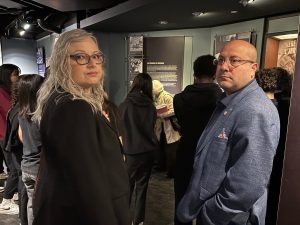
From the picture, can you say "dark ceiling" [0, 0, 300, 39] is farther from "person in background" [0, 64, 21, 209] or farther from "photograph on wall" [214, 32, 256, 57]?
"person in background" [0, 64, 21, 209]

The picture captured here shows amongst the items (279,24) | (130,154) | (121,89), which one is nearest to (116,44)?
(121,89)

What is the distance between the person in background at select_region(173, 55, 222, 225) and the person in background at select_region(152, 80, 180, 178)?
1.77 m

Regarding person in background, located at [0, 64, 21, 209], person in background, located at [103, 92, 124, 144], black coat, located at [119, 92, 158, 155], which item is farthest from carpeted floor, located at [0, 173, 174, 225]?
person in background, located at [103, 92, 124, 144]

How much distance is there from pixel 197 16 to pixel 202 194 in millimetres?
3504

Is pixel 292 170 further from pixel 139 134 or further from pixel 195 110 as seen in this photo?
pixel 139 134

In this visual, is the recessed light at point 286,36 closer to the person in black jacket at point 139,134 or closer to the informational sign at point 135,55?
the person in black jacket at point 139,134

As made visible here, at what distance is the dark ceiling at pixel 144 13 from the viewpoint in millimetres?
3454

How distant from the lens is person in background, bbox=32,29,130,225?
1.04 meters

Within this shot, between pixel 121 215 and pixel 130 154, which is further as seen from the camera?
pixel 130 154

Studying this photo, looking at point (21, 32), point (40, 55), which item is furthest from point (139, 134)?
point (21, 32)

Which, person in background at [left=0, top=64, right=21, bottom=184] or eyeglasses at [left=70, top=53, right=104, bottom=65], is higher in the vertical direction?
eyeglasses at [left=70, top=53, right=104, bottom=65]

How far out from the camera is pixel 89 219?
1.08 metres

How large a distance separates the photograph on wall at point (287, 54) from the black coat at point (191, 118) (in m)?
2.43

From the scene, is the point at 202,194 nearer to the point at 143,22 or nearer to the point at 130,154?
the point at 130,154
